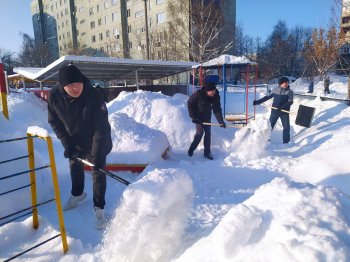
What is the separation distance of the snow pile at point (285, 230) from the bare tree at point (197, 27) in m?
18.8

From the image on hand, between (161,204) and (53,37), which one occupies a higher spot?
(53,37)

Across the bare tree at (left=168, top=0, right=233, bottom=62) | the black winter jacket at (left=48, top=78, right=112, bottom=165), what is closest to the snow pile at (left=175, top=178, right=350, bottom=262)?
the black winter jacket at (left=48, top=78, right=112, bottom=165)

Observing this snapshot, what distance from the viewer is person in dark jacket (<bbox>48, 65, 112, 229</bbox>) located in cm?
267

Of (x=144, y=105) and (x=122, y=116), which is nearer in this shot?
(x=122, y=116)

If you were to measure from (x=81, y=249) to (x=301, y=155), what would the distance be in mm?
4529

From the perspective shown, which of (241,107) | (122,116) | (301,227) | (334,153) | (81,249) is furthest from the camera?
(241,107)

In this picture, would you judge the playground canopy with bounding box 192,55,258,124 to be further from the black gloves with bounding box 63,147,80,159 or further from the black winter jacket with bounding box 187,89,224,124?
the black gloves with bounding box 63,147,80,159

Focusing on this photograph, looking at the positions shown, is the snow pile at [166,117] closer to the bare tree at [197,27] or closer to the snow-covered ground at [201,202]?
the snow-covered ground at [201,202]

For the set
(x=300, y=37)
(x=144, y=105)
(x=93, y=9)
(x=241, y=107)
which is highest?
(x=93, y=9)

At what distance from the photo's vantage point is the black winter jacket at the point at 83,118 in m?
2.71

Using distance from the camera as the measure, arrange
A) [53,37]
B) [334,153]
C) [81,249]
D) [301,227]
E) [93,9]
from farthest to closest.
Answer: [53,37] < [93,9] < [334,153] < [81,249] < [301,227]

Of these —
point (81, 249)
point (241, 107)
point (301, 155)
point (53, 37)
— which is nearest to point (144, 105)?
point (301, 155)

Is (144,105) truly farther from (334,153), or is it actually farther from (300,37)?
(300,37)

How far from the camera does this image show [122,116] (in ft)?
16.9
